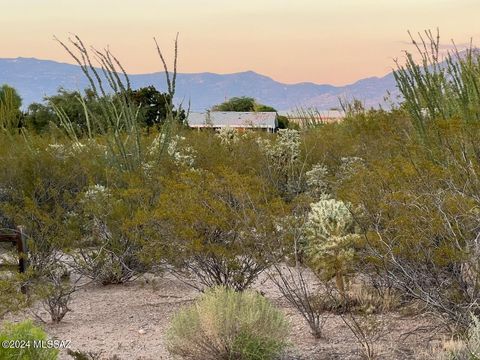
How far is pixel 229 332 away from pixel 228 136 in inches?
480

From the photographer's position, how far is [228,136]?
60.5 feet

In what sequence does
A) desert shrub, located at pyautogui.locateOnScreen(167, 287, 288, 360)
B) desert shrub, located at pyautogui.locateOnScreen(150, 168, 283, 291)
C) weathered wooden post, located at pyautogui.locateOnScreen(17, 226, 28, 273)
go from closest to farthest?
1. desert shrub, located at pyautogui.locateOnScreen(167, 287, 288, 360)
2. desert shrub, located at pyautogui.locateOnScreen(150, 168, 283, 291)
3. weathered wooden post, located at pyautogui.locateOnScreen(17, 226, 28, 273)

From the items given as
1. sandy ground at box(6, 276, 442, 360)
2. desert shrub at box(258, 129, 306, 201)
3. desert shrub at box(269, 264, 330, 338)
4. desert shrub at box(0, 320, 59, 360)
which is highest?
desert shrub at box(258, 129, 306, 201)

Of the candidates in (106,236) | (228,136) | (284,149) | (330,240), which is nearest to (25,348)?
(330,240)

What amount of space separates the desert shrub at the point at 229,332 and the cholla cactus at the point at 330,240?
1.86 metres

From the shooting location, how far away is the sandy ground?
705cm

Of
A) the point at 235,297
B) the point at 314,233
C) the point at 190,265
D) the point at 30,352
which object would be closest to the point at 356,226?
the point at 314,233

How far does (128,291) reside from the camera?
32.6 ft

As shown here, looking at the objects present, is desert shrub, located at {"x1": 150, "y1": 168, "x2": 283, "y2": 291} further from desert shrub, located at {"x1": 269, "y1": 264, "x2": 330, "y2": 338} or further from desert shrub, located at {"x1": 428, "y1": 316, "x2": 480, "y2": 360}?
desert shrub, located at {"x1": 428, "y1": 316, "x2": 480, "y2": 360}

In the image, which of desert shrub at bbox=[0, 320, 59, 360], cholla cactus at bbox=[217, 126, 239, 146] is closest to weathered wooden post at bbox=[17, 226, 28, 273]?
desert shrub at bbox=[0, 320, 59, 360]

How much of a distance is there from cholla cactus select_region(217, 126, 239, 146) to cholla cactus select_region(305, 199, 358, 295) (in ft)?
26.5

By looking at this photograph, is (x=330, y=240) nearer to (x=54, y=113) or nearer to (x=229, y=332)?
(x=229, y=332)

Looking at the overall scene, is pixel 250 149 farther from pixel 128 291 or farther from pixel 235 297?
pixel 235 297

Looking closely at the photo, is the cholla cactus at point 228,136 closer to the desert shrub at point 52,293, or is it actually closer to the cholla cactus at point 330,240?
the cholla cactus at point 330,240
